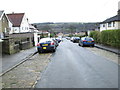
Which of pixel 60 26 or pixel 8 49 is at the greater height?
pixel 60 26

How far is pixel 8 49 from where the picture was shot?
15109 mm

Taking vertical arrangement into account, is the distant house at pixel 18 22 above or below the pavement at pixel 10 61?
above

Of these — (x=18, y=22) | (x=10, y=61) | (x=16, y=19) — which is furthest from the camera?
(x=16, y=19)

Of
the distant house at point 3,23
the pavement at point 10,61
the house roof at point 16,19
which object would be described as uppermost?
the house roof at point 16,19

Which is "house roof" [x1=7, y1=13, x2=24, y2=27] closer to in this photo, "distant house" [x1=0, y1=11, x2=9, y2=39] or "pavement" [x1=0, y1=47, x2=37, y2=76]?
"distant house" [x1=0, y1=11, x2=9, y2=39]

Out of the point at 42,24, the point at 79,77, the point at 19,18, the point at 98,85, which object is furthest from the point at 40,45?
the point at 42,24

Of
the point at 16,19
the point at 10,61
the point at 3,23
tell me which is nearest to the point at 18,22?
the point at 16,19

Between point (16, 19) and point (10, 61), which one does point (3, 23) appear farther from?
point (10, 61)

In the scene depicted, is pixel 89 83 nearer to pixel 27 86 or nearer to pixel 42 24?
pixel 27 86

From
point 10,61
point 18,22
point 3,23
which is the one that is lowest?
point 10,61

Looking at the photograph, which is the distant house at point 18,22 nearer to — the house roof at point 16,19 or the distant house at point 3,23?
the house roof at point 16,19

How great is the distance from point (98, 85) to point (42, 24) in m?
96.9

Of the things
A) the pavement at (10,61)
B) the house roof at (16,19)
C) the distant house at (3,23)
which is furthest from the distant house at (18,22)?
the pavement at (10,61)

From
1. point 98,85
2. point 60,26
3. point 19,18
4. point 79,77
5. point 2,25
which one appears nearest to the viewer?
point 98,85
